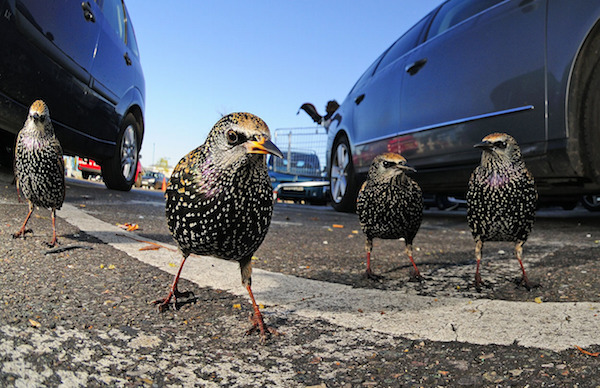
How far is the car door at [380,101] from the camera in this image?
19.2 ft

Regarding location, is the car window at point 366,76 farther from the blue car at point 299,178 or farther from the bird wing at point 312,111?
the blue car at point 299,178

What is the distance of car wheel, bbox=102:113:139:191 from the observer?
723 centimetres

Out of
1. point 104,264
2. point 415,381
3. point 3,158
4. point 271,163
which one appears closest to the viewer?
point 415,381

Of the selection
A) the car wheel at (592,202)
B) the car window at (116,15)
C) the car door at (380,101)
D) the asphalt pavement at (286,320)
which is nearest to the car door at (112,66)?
the car window at (116,15)

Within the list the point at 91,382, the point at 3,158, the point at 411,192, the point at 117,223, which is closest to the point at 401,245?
the point at 411,192

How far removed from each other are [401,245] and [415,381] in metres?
2.99

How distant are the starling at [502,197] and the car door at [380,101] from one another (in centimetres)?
297

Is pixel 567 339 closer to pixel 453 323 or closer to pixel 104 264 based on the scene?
pixel 453 323

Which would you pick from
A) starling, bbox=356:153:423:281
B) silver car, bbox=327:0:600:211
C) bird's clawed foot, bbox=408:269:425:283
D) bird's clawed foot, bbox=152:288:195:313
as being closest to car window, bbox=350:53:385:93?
silver car, bbox=327:0:600:211

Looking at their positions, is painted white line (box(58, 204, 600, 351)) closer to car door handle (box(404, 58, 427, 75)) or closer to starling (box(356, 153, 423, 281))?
starling (box(356, 153, 423, 281))

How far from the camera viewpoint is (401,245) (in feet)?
14.4

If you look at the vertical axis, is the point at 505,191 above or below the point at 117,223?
above

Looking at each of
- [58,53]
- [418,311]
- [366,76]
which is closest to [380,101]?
[366,76]

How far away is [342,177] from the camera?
777 centimetres
